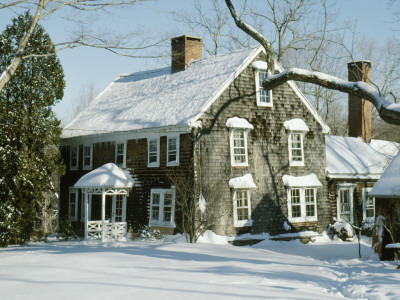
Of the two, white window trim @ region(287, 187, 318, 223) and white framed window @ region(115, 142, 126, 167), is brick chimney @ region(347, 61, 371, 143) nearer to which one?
white window trim @ region(287, 187, 318, 223)

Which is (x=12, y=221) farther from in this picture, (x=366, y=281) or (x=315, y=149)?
(x=315, y=149)

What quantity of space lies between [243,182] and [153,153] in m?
4.67

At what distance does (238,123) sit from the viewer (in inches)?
886

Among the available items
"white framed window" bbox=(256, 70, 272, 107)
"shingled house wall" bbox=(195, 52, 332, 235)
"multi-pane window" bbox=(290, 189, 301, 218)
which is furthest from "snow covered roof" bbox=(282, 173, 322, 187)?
"white framed window" bbox=(256, 70, 272, 107)

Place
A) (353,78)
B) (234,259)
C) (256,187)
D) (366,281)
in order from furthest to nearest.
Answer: (353,78)
(256,187)
(234,259)
(366,281)

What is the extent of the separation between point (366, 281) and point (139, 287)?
19.8 feet

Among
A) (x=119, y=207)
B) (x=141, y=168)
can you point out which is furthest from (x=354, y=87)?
(x=119, y=207)

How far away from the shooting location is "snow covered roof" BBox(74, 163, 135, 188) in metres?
22.7

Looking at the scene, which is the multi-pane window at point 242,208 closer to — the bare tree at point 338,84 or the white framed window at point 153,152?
the white framed window at point 153,152

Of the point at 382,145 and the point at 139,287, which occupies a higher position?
the point at 382,145

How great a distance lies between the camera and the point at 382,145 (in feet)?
106

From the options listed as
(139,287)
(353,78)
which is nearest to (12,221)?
(139,287)

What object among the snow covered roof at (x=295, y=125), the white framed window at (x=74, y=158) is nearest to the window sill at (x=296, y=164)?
the snow covered roof at (x=295, y=125)

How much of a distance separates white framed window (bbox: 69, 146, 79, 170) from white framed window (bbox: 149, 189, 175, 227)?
7199 millimetres
